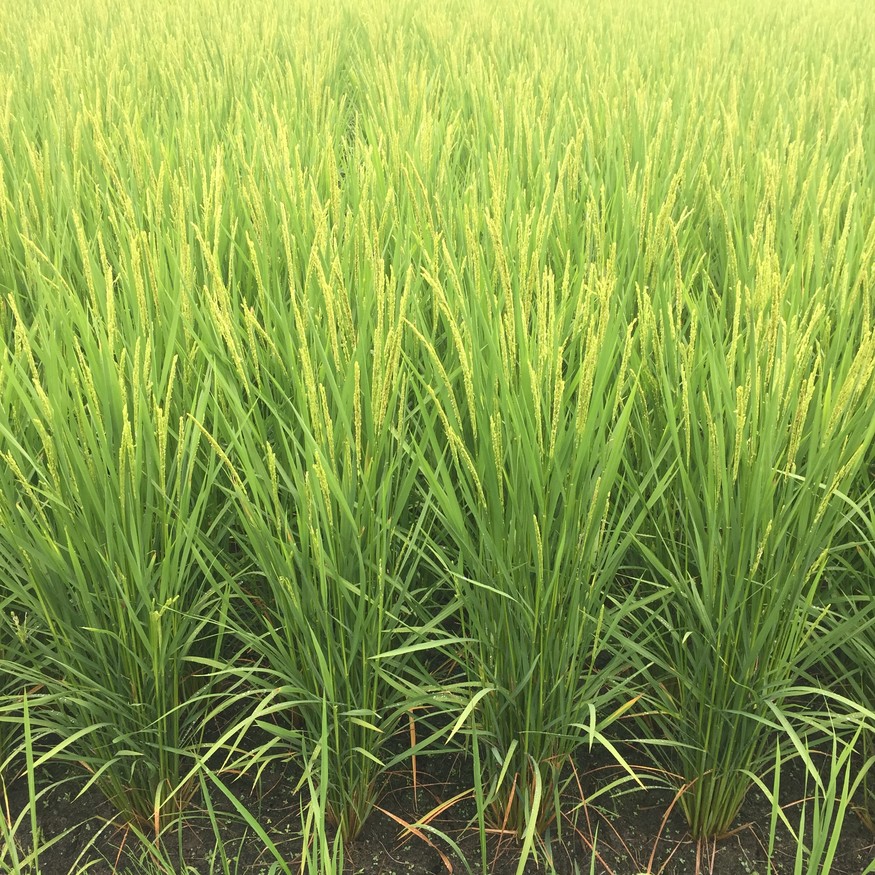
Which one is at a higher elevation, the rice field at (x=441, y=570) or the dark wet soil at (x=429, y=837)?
the rice field at (x=441, y=570)

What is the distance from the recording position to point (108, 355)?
3.52ft

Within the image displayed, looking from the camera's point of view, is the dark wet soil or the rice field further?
the dark wet soil

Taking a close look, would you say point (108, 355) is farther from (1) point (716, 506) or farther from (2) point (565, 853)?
(2) point (565, 853)

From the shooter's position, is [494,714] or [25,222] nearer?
[494,714]

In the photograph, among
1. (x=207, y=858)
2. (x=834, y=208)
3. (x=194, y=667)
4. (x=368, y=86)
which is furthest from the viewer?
(x=368, y=86)

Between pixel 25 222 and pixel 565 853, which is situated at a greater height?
pixel 25 222

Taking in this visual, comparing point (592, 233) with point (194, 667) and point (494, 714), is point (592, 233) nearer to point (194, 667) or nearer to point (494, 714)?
point (494, 714)

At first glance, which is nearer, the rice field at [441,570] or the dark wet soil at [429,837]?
the rice field at [441,570]

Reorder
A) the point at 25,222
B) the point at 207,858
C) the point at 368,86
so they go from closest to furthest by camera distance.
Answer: the point at 207,858 → the point at 25,222 → the point at 368,86

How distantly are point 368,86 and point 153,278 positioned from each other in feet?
6.95

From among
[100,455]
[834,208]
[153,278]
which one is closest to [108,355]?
[100,455]

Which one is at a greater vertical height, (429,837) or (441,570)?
(441,570)

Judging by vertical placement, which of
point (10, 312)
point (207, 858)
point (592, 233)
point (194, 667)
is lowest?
point (207, 858)

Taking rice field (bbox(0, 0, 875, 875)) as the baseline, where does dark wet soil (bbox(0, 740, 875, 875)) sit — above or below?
below
